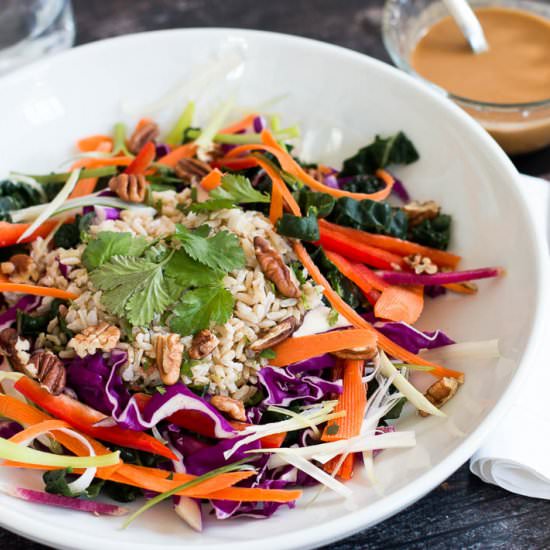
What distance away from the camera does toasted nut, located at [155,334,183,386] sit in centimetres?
233

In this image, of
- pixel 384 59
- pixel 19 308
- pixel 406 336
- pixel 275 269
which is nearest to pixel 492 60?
pixel 384 59

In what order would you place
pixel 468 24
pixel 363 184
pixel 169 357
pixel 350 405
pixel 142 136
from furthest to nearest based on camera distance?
pixel 468 24
pixel 142 136
pixel 363 184
pixel 350 405
pixel 169 357

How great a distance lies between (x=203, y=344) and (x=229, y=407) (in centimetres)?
21

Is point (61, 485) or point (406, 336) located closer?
point (61, 485)

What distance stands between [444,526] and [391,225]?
3.51 ft

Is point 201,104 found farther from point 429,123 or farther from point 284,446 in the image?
point 284,446

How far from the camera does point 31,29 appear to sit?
14.3ft

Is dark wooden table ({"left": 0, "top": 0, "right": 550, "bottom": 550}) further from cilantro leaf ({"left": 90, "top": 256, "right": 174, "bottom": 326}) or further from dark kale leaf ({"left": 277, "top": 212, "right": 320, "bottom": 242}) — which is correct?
dark kale leaf ({"left": 277, "top": 212, "right": 320, "bottom": 242})

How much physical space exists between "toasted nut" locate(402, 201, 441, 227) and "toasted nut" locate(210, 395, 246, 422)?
1.08 m

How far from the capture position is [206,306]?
244 centimetres

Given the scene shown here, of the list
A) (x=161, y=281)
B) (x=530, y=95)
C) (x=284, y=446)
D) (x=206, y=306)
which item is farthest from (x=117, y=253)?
(x=530, y=95)

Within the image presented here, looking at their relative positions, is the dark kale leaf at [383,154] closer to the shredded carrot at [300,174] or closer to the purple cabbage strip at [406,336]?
the shredded carrot at [300,174]

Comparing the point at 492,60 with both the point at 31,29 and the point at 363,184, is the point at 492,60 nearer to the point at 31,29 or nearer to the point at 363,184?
the point at 363,184

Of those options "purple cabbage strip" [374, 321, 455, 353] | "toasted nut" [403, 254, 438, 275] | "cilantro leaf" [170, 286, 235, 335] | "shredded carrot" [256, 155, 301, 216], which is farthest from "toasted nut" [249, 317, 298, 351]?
"toasted nut" [403, 254, 438, 275]
